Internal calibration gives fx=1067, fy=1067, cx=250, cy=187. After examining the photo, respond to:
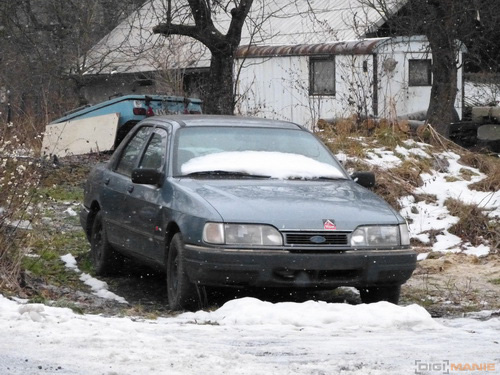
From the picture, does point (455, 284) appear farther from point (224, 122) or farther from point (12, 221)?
point (12, 221)

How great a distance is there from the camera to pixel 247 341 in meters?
6.10

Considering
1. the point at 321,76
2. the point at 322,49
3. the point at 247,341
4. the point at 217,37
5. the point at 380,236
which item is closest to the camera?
the point at 247,341

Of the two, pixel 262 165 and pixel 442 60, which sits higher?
pixel 442 60

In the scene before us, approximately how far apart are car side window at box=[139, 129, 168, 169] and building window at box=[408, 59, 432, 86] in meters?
19.1

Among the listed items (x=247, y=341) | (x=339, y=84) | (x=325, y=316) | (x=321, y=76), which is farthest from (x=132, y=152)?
(x=321, y=76)

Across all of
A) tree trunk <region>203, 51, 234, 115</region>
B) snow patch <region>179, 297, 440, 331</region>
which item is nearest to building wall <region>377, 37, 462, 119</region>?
tree trunk <region>203, 51, 234, 115</region>

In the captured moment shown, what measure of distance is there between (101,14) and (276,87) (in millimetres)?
17395

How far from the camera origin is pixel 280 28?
33.6 metres

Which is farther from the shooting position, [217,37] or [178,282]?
[217,37]

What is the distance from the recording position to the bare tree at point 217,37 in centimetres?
1898

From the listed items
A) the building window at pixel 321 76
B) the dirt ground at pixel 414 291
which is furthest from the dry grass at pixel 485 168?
the building window at pixel 321 76

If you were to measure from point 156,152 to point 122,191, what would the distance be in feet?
1.65

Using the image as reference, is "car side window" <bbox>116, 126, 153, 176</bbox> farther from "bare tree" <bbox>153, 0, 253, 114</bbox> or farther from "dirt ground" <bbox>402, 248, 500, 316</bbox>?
"bare tree" <bbox>153, 0, 253, 114</bbox>

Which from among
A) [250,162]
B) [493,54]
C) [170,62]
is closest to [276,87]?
[170,62]
